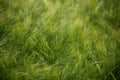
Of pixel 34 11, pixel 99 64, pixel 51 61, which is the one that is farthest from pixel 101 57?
pixel 34 11

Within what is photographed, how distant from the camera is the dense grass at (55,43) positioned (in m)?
1.37

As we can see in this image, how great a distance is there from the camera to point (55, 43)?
154cm

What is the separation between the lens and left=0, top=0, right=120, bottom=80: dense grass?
54.0 inches

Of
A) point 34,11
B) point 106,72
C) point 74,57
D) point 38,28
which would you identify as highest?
point 34,11

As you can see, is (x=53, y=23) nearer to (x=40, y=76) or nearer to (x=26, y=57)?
(x=26, y=57)

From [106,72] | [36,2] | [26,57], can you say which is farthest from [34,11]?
[106,72]

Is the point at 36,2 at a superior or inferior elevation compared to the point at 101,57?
superior

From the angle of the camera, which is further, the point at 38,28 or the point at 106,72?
the point at 38,28

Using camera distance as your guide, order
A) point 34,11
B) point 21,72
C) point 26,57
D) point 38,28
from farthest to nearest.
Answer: point 34,11 < point 38,28 < point 26,57 < point 21,72

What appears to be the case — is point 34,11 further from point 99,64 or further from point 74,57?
point 99,64

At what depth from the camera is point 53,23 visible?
5.47 feet

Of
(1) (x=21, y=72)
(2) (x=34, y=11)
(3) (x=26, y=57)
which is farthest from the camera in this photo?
(2) (x=34, y=11)

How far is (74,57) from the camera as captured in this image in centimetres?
145

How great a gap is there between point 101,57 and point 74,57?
0.54 ft
